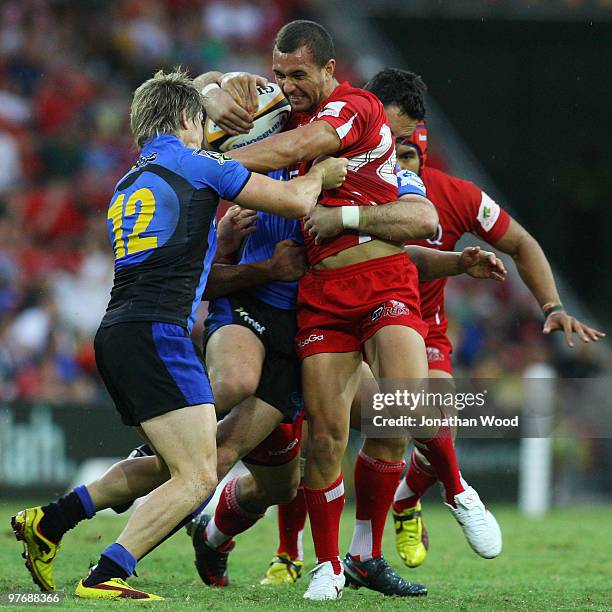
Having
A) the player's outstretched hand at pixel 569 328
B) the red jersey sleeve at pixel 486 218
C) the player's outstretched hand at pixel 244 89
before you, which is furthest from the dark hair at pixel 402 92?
the player's outstretched hand at pixel 569 328

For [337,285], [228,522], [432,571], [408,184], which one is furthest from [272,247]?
[432,571]

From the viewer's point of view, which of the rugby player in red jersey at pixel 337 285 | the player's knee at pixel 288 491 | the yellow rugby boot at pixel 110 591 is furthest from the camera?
the player's knee at pixel 288 491

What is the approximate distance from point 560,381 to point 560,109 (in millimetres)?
6063

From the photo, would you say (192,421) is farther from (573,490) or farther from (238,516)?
(573,490)

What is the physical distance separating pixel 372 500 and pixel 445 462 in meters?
0.48

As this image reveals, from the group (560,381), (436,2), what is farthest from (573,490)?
(436,2)

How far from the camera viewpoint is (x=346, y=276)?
620 centimetres

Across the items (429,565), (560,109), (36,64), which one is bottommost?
(429,565)

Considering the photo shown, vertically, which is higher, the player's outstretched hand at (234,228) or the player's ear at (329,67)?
the player's ear at (329,67)

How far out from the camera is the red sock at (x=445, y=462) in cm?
650

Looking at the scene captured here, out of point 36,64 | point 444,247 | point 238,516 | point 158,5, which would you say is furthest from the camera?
point 158,5

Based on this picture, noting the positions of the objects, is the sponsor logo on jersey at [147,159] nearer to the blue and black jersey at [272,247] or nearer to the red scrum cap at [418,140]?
the blue and black jersey at [272,247]

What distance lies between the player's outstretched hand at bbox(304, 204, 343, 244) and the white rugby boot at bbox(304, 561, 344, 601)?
1684 millimetres

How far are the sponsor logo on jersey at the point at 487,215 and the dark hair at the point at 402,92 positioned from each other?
2.53ft
